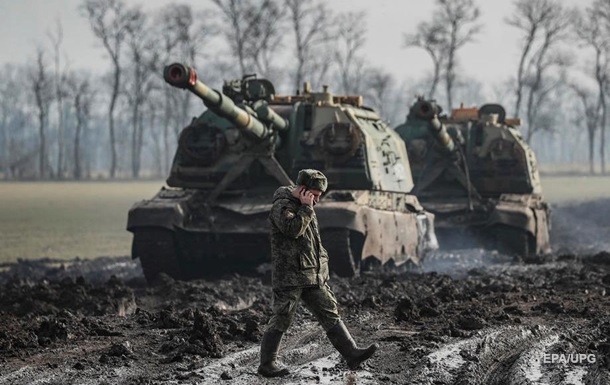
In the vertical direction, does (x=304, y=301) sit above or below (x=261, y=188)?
below

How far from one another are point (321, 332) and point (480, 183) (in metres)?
13.0

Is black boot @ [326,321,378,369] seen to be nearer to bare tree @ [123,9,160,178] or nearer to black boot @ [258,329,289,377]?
black boot @ [258,329,289,377]

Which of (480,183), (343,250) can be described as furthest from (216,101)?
(480,183)

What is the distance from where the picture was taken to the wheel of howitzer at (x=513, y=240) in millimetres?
21875

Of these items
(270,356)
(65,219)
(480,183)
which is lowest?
(65,219)

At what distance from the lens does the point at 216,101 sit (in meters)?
14.7

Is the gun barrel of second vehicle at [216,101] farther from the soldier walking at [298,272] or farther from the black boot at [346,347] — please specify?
the black boot at [346,347]

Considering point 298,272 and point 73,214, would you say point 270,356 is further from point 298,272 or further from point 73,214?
point 73,214

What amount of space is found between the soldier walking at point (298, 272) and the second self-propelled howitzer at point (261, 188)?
Answer: 22.7 feet

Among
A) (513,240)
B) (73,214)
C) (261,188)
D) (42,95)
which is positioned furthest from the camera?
(42,95)

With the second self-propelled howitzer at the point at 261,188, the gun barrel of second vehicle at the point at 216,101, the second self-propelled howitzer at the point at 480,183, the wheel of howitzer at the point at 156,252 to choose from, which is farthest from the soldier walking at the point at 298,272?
the second self-propelled howitzer at the point at 480,183

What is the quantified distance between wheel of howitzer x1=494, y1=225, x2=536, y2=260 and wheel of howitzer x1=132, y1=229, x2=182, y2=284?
23.5 ft

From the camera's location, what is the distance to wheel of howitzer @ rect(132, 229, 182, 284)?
1645cm

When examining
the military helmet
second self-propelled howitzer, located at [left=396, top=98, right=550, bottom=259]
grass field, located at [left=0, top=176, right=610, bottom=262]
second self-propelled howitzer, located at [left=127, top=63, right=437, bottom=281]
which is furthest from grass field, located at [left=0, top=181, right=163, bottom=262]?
the military helmet
